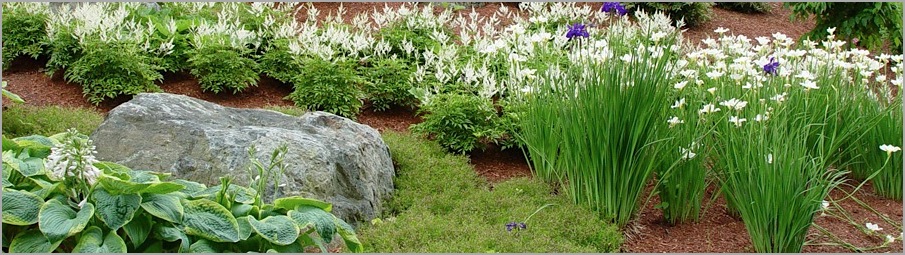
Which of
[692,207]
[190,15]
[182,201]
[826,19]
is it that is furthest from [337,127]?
[826,19]

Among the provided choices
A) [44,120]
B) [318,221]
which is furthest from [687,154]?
[44,120]

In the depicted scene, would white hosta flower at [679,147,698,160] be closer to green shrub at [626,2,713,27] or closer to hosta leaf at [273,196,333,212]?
hosta leaf at [273,196,333,212]

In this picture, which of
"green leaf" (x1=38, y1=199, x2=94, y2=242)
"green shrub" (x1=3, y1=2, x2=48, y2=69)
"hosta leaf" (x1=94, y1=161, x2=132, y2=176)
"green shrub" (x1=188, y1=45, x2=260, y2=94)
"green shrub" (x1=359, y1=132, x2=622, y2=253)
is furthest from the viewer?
"green shrub" (x1=3, y1=2, x2=48, y2=69)

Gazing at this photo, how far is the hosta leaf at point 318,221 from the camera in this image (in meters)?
3.46

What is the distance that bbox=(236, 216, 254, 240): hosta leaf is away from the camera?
10.8ft

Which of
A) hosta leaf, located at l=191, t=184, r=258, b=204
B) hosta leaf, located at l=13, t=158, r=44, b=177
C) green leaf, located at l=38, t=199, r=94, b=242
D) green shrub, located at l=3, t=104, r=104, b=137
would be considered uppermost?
hosta leaf, located at l=13, t=158, r=44, b=177

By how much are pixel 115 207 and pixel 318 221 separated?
31.6 inches

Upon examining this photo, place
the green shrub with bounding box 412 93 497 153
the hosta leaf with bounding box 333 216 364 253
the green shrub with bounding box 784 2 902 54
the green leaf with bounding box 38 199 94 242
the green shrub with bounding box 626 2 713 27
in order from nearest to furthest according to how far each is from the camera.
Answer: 1. the green leaf with bounding box 38 199 94 242
2. the hosta leaf with bounding box 333 216 364 253
3. the green shrub with bounding box 412 93 497 153
4. the green shrub with bounding box 784 2 902 54
5. the green shrub with bounding box 626 2 713 27

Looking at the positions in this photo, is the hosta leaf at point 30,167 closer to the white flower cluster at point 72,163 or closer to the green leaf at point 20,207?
the green leaf at point 20,207

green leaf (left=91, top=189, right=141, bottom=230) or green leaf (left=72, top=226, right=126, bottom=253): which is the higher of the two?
green leaf (left=91, top=189, right=141, bottom=230)

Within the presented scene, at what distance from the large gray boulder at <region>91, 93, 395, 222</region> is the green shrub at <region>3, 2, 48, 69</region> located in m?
2.33

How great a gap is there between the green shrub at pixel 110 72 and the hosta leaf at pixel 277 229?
10.8 feet

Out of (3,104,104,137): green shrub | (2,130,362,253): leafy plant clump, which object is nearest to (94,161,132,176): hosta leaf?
(2,130,362,253): leafy plant clump

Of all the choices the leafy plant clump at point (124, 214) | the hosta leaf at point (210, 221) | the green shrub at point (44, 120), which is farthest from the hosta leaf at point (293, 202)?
the green shrub at point (44, 120)
